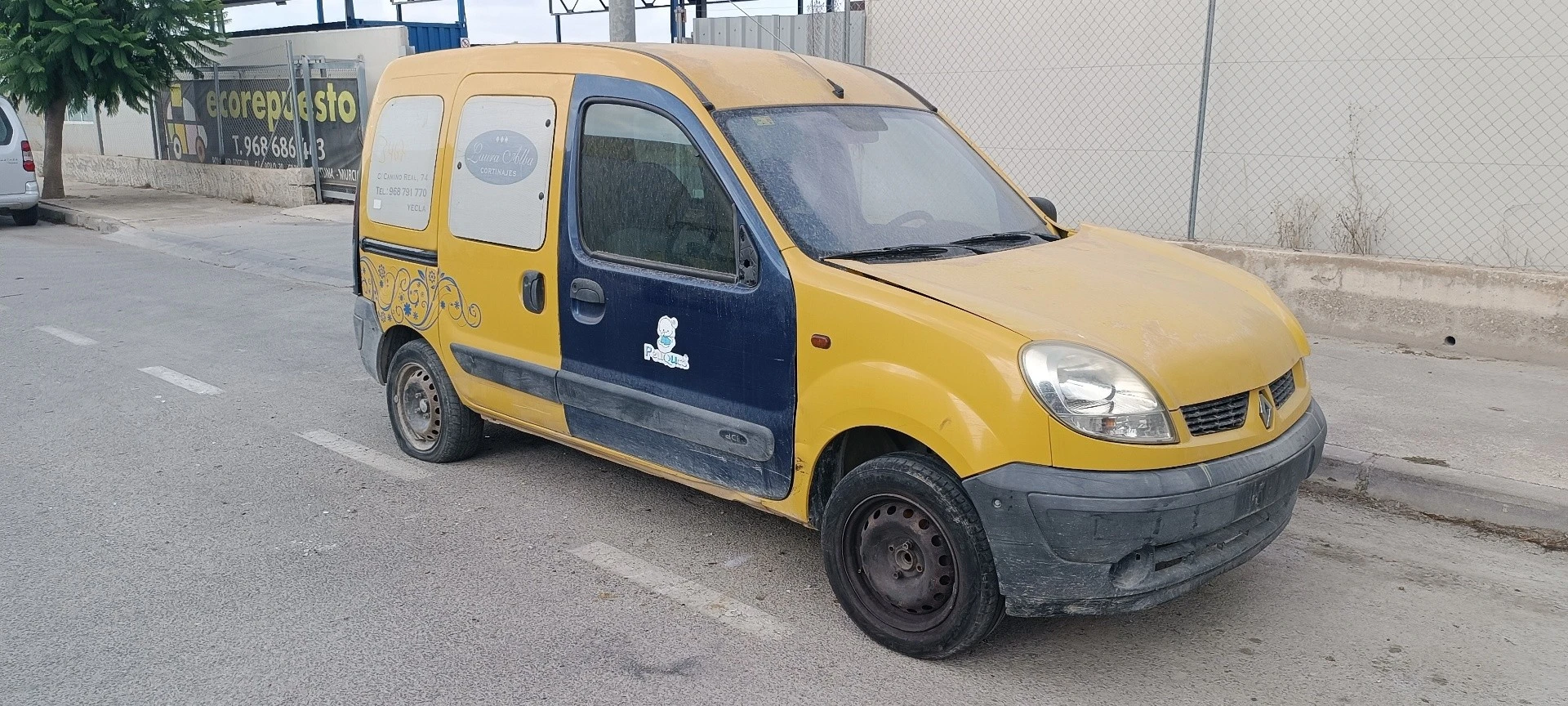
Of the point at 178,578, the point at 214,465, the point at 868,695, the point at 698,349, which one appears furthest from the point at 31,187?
the point at 868,695

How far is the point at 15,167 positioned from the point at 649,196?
1579cm

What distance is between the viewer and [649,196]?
4523mm

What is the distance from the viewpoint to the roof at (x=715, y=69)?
446 cm

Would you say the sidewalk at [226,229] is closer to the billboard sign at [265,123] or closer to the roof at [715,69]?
the billboard sign at [265,123]

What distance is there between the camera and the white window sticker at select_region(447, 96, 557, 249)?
16.0 ft

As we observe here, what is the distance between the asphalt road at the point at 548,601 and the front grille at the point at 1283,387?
78cm

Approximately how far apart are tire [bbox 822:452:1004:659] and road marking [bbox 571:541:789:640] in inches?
11.3

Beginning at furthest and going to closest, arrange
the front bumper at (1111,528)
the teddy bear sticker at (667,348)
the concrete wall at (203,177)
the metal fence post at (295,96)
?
the concrete wall at (203,177), the metal fence post at (295,96), the teddy bear sticker at (667,348), the front bumper at (1111,528)

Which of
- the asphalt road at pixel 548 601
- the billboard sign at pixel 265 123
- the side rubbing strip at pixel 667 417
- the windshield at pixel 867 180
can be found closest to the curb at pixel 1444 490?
the asphalt road at pixel 548 601

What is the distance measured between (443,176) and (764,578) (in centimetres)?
233

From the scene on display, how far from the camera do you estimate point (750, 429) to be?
4184 mm

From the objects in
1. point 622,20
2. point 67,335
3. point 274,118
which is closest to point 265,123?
point 274,118

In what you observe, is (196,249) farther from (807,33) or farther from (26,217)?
(807,33)

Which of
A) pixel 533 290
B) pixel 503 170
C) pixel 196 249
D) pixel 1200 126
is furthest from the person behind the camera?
pixel 196 249
